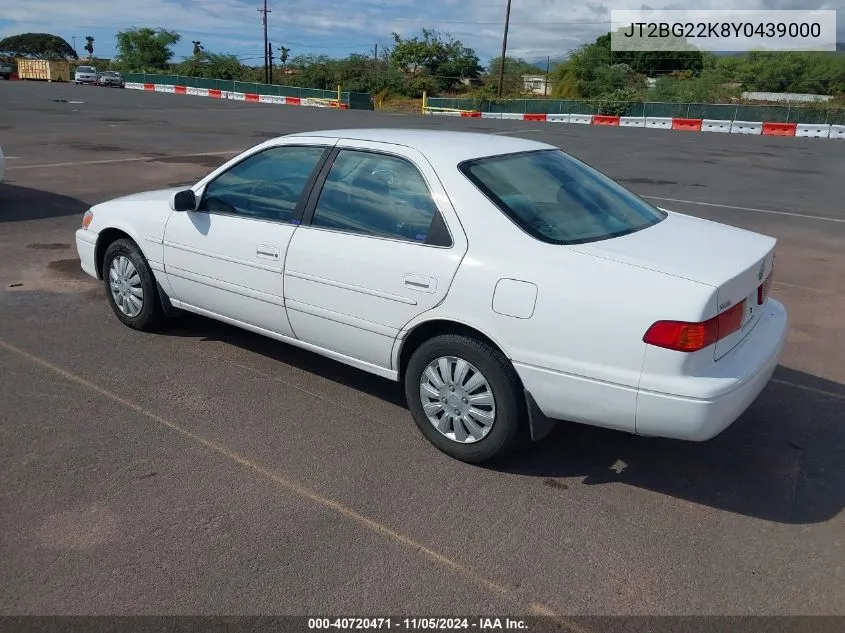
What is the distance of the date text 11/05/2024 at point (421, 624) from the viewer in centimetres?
267

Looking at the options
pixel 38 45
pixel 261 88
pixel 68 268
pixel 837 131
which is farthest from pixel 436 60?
pixel 38 45

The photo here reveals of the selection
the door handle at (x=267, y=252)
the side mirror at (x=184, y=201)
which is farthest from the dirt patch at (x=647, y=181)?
the door handle at (x=267, y=252)

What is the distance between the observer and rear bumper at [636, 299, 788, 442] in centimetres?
312

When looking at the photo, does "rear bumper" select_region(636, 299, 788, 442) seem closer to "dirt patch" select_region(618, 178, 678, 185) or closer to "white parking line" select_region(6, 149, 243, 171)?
"dirt patch" select_region(618, 178, 678, 185)

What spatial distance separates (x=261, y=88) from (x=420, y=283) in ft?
182

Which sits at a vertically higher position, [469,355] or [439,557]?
[469,355]

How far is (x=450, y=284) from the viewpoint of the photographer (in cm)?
359

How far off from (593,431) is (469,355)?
3.58 feet

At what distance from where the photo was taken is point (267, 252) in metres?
4.36

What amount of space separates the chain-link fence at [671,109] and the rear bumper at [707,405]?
3765cm

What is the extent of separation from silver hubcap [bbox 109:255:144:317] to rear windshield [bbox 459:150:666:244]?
108 inches

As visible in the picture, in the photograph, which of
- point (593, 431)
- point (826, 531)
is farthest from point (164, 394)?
point (826, 531)

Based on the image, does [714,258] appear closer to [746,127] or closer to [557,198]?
[557,198]

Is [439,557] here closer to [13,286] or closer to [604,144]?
[13,286]
